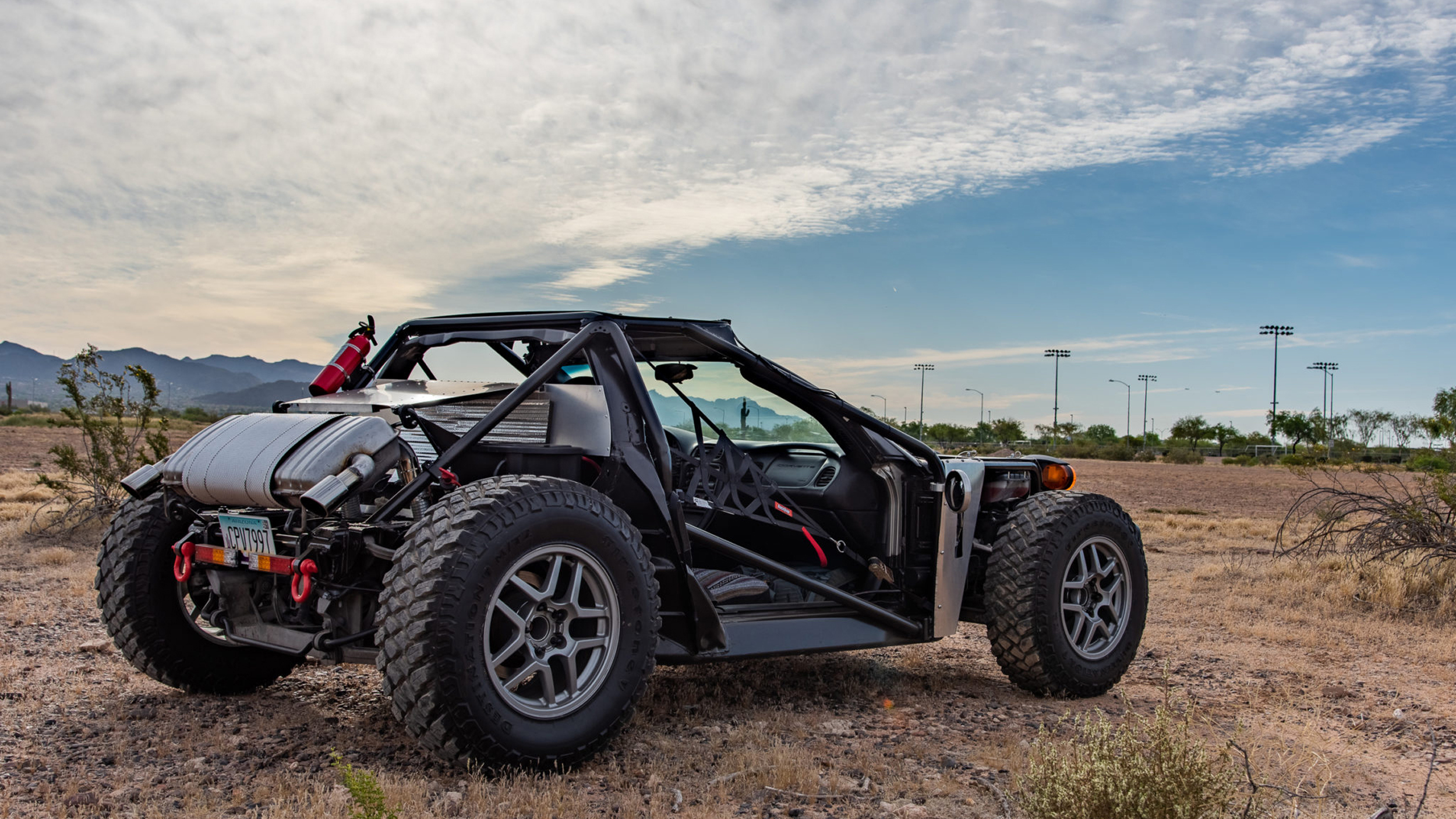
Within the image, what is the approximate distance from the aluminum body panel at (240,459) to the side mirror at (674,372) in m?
1.71

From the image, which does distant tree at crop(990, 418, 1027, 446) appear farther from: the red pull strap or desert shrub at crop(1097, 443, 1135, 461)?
the red pull strap

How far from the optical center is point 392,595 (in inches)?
152

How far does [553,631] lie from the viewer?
13.6ft

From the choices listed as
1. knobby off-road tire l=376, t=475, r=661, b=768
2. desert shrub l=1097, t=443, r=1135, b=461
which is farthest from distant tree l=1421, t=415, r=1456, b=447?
desert shrub l=1097, t=443, r=1135, b=461

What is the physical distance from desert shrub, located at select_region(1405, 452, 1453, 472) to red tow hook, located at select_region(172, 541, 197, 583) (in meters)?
10.7

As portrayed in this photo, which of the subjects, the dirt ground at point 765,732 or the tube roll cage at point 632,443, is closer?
the dirt ground at point 765,732

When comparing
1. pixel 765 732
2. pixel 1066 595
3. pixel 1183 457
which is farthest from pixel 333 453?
pixel 1183 457

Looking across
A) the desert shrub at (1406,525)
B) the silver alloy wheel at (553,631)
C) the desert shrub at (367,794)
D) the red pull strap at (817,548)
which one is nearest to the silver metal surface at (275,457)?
the silver alloy wheel at (553,631)

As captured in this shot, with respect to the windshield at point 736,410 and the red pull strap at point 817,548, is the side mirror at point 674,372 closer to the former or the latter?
the windshield at point 736,410

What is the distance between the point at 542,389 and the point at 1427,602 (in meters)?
8.09

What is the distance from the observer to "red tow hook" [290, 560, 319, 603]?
406cm

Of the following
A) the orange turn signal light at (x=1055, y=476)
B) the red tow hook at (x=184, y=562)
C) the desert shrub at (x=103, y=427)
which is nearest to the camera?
the red tow hook at (x=184, y=562)

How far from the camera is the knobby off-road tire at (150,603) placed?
198 inches

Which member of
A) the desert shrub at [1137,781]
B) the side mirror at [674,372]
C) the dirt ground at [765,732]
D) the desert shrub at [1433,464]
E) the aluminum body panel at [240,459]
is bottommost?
the dirt ground at [765,732]
